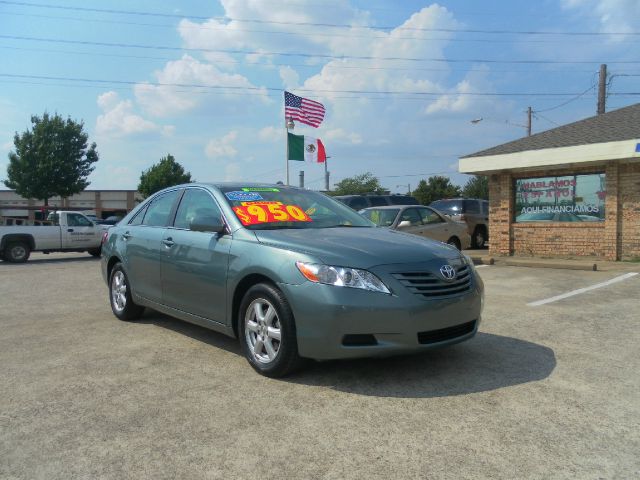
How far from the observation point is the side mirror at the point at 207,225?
15.2 feet

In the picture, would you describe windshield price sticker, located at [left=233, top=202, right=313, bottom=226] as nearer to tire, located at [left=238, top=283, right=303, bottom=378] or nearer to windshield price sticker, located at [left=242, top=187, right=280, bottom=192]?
windshield price sticker, located at [left=242, top=187, right=280, bottom=192]

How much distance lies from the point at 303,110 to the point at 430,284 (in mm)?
19286

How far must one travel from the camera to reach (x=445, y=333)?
407cm

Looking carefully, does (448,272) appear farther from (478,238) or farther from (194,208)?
(478,238)

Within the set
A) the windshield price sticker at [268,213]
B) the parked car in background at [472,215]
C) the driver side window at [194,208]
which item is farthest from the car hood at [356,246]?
the parked car in background at [472,215]

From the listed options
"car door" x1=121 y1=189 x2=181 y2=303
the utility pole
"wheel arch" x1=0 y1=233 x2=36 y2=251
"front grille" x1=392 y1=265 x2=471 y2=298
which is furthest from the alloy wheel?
the utility pole

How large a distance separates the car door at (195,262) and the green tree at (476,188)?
230 feet

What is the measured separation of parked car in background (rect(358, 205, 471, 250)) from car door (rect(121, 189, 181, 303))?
6.38m

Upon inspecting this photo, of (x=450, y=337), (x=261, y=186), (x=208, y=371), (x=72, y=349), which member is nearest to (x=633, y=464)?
(x=450, y=337)

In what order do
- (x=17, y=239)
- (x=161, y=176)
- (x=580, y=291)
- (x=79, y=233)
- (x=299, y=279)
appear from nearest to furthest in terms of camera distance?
(x=299, y=279) < (x=580, y=291) < (x=17, y=239) < (x=79, y=233) < (x=161, y=176)

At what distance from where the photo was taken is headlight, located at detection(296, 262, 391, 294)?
3.79 metres

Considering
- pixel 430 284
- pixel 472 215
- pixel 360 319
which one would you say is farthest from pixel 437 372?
pixel 472 215

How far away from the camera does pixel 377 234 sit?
186 inches

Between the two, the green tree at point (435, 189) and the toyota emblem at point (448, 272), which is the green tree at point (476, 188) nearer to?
the green tree at point (435, 189)
